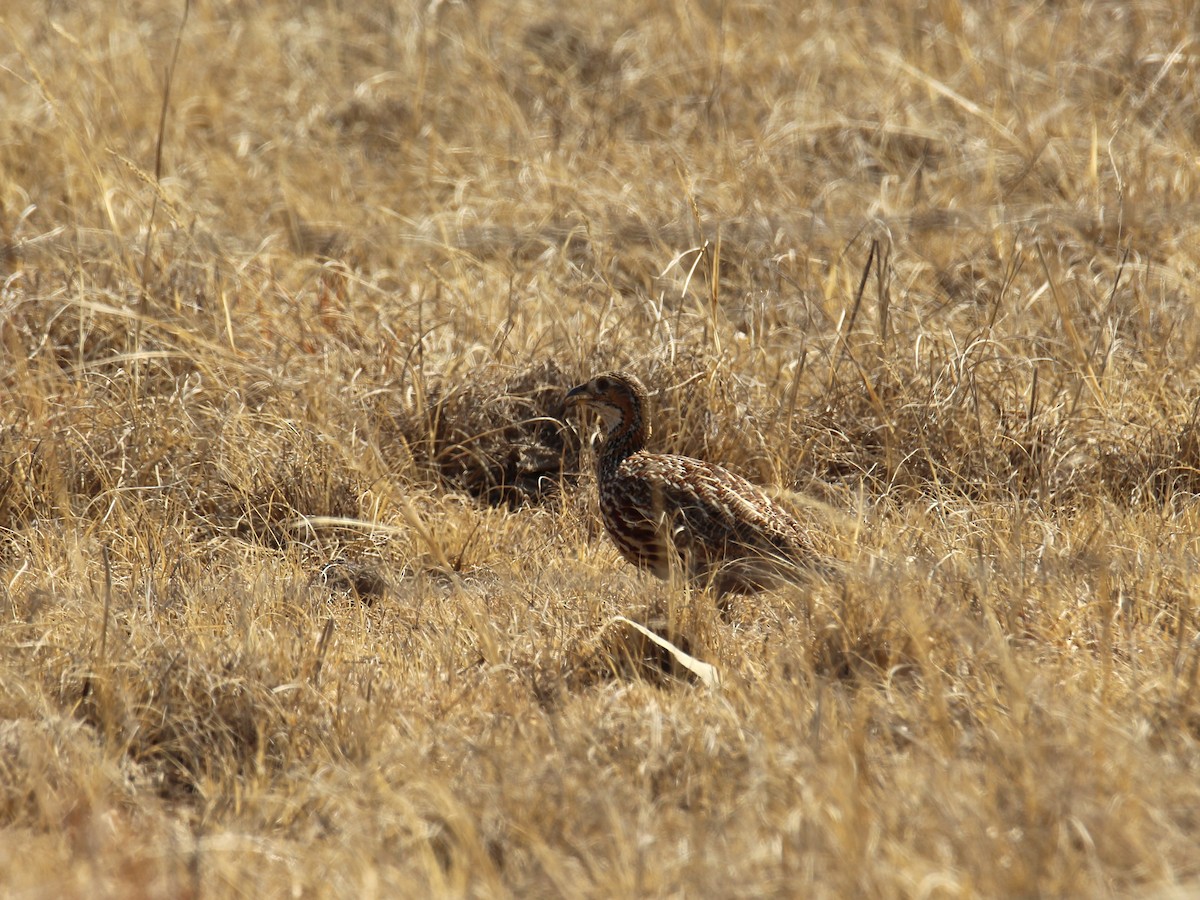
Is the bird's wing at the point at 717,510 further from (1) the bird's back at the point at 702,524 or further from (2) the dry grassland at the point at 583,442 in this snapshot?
(2) the dry grassland at the point at 583,442

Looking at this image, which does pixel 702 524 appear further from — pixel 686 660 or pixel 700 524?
pixel 686 660

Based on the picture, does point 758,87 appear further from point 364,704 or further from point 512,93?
point 364,704

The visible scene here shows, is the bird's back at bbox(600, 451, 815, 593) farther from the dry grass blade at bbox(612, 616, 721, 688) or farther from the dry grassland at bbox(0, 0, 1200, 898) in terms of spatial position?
the dry grass blade at bbox(612, 616, 721, 688)

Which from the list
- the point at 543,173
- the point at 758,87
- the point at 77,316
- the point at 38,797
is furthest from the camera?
the point at 758,87

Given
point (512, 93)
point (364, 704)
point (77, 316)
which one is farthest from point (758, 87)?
point (364, 704)

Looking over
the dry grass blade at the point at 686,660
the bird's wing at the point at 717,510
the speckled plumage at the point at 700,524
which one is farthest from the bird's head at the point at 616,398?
the dry grass blade at the point at 686,660

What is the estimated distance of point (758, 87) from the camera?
8.73 metres

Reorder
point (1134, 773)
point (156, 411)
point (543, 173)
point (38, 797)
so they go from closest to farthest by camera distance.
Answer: point (1134, 773), point (38, 797), point (156, 411), point (543, 173)

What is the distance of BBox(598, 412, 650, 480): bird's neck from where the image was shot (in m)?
5.29

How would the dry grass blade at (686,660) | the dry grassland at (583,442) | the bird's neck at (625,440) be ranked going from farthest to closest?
the bird's neck at (625,440), the dry grass blade at (686,660), the dry grassland at (583,442)

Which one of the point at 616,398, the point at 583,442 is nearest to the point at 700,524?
the point at 616,398

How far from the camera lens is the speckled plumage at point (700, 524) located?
4.65 metres

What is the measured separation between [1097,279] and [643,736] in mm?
3867

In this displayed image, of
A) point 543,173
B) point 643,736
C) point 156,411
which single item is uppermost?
point 543,173
